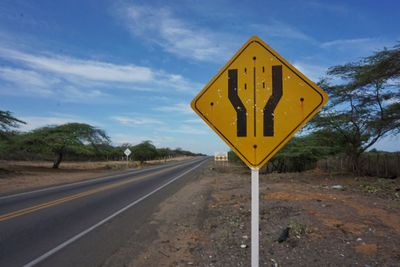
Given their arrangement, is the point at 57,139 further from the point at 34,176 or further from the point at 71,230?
the point at 71,230

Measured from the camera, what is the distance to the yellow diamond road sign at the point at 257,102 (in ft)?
12.0

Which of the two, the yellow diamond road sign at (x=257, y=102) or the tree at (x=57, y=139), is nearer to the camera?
the yellow diamond road sign at (x=257, y=102)

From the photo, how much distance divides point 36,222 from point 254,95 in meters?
8.33

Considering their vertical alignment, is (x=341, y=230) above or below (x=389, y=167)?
below

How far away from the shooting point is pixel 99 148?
48.5 m

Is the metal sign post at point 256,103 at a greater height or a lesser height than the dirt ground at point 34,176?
greater

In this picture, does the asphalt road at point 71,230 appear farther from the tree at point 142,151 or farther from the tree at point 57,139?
the tree at point 142,151

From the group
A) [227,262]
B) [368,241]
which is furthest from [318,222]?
[227,262]

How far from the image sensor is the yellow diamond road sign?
12.0 feet

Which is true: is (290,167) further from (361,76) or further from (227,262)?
(227,262)

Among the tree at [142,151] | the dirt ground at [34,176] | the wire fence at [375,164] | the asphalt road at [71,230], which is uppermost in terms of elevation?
the tree at [142,151]

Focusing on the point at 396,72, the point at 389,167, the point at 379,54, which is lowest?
the point at 389,167

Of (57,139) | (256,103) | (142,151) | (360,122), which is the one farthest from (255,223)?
(142,151)

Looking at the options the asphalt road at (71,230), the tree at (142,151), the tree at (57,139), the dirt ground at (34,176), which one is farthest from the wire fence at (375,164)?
the tree at (142,151)
